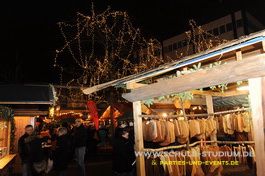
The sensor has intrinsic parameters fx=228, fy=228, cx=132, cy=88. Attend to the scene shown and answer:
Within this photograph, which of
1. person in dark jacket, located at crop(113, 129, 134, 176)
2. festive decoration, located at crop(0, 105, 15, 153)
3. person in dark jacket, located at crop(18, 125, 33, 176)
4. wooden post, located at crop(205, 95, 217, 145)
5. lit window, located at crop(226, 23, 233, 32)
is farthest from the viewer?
lit window, located at crop(226, 23, 233, 32)

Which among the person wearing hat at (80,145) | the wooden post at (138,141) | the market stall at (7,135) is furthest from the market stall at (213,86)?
the market stall at (7,135)

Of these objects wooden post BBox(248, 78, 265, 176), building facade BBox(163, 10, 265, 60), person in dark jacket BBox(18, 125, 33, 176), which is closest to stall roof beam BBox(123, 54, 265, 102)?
wooden post BBox(248, 78, 265, 176)

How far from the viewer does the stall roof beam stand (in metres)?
2.96

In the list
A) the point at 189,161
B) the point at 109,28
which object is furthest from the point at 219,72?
the point at 109,28

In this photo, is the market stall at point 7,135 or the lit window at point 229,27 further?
the lit window at point 229,27

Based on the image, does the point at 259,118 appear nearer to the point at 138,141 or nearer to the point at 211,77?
the point at 211,77

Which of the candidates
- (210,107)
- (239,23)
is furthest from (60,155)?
(239,23)

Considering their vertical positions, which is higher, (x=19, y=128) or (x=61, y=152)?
(x=19, y=128)

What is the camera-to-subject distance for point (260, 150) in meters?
2.92

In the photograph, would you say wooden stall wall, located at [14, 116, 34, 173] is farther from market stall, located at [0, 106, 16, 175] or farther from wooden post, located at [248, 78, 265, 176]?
wooden post, located at [248, 78, 265, 176]

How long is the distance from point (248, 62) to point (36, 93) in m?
5.70

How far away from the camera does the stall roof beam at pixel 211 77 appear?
296 cm

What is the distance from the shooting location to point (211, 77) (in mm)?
3447

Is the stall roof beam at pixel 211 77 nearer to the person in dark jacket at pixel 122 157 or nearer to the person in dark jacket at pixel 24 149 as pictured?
the person in dark jacket at pixel 122 157
